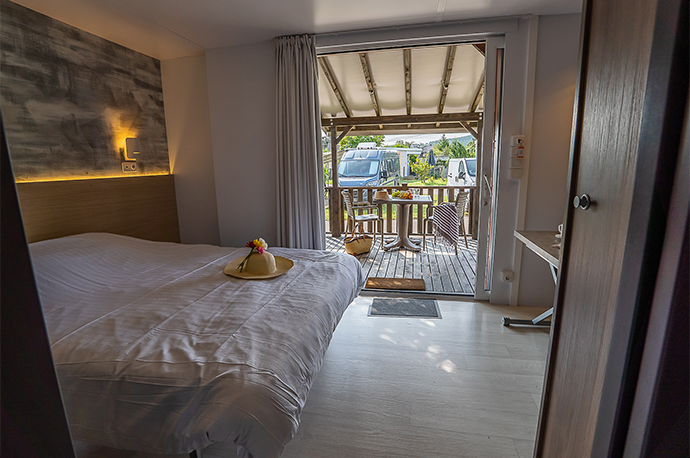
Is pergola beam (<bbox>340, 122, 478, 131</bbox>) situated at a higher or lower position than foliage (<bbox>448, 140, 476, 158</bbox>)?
higher

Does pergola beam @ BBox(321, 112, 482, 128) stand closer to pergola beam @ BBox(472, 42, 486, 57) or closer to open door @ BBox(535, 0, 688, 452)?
pergola beam @ BBox(472, 42, 486, 57)

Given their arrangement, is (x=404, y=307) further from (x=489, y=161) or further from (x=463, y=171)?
(x=463, y=171)

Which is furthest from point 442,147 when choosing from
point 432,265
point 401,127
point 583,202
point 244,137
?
point 583,202

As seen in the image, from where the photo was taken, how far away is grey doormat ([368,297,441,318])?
10.2ft

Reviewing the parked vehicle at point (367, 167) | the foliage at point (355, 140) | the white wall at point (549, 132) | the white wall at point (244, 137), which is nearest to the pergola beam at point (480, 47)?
the white wall at point (549, 132)

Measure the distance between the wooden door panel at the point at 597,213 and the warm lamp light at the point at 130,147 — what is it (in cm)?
367

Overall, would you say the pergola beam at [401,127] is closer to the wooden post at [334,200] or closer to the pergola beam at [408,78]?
the pergola beam at [408,78]

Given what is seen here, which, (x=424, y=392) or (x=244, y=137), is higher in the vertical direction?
(x=244, y=137)

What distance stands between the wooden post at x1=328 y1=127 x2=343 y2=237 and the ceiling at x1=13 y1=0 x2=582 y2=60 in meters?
3.54

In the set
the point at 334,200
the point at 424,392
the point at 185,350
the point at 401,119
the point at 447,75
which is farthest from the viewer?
the point at 334,200

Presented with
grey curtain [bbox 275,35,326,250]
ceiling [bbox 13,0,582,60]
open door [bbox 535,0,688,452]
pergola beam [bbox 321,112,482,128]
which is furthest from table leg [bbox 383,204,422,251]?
open door [bbox 535,0,688,452]

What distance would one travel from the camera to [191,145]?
384 cm

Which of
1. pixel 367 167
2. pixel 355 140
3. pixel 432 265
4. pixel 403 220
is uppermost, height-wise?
pixel 355 140

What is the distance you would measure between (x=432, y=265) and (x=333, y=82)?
3534 millimetres
